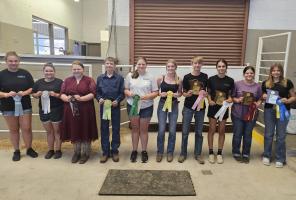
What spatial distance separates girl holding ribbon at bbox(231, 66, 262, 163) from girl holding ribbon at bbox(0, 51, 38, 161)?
108 inches

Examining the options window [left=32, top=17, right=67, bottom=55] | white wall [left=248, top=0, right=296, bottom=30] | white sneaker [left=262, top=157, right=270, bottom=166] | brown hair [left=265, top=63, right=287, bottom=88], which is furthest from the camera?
window [left=32, top=17, right=67, bottom=55]

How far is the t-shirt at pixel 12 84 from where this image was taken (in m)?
3.38

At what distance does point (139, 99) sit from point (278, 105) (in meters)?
1.76

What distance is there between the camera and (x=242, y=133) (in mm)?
3635

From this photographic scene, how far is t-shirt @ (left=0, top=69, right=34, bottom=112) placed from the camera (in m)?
3.38

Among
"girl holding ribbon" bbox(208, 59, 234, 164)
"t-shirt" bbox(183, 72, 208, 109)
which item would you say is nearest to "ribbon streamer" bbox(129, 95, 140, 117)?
"t-shirt" bbox(183, 72, 208, 109)

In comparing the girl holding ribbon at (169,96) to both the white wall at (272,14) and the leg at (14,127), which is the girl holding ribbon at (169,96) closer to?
the leg at (14,127)

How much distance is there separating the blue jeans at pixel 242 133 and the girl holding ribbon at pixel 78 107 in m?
1.93

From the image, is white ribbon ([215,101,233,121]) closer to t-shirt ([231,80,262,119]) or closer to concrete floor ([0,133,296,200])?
t-shirt ([231,80,262,119])

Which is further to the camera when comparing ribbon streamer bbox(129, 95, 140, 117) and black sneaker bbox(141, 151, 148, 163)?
black sneaker bbox(141, 151, 148, 163)

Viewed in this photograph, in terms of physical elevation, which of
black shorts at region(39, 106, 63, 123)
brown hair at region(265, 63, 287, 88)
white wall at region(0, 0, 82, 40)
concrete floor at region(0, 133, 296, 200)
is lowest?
concrete floor at region(0, 133, 296, 200)

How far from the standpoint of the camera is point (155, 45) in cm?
→ 535

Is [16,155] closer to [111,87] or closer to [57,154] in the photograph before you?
[57,154]

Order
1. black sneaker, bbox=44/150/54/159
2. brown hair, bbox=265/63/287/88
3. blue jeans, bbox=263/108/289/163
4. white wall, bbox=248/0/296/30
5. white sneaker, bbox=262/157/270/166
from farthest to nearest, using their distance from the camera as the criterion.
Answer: white wall, bbox=248/0/296/30
black sneaker, bbox=44/150/54/159
white sneaker, bbox=262/157/270/166
blue jeans, bbox=263/108/289/163
brown hair, bbox=265/63/287/88
